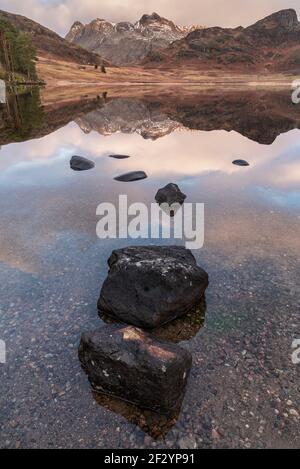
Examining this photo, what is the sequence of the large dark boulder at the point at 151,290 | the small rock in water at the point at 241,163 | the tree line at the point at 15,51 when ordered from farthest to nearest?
the tree line at the point at 15,51 → the small rock in water at the point at 241,163 → the large dark boulder at the point at 151,290

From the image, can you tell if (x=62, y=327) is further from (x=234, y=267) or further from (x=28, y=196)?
(x=28, y=196)

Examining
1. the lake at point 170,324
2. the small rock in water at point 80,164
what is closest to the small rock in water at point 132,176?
the lake at point 170,324

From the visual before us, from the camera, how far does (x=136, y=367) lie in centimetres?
774

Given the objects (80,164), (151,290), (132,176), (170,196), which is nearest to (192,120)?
(80,164)

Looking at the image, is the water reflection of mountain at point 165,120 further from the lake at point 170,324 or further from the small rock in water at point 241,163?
the lake at point 170,324

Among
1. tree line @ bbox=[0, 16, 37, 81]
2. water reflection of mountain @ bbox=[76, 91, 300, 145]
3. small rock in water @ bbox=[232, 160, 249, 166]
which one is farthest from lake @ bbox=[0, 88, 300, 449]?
tree line @ bbox=[0, 16, 37, 81]

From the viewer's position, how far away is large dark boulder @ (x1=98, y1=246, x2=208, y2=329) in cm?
1018

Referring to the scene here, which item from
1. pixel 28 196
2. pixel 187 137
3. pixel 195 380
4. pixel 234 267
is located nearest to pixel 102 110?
pixel 187 137

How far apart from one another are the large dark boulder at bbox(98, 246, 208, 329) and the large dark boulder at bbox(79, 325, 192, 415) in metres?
1.54

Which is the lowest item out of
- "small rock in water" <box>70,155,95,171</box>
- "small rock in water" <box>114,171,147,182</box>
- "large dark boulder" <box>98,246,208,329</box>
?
"small rock in water" <box>70,155,95,171</box>

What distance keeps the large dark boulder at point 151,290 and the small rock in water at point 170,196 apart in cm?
892

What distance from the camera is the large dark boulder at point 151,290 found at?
10180mm

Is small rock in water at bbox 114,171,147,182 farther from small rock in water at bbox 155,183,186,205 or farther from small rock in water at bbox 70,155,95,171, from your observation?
small rock in water at bbox 155,183,186,205

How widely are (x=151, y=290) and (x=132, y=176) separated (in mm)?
15547
